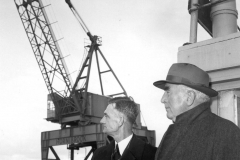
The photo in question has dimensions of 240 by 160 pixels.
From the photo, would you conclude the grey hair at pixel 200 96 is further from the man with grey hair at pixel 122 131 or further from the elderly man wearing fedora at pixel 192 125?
the man with grey hair at pixel 122 131

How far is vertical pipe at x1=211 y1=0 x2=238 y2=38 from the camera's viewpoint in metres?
5.75

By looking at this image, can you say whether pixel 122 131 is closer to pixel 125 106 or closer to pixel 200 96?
pixel 125 106

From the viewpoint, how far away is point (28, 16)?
126ft

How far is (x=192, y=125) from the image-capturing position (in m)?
2.21

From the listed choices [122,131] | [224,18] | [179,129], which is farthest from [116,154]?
[224,18]

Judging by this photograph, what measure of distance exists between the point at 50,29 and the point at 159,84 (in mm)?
36372

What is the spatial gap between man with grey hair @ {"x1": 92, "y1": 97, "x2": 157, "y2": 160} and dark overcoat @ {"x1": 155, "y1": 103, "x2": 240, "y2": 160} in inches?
60.2

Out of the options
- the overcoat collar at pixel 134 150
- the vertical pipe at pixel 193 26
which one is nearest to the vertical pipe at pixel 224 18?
the vertical pipe at pixel 193 26

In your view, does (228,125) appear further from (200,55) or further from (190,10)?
(190,10)

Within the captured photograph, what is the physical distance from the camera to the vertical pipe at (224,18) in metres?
5.75

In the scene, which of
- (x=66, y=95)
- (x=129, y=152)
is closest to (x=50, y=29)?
(x=66, y=95)

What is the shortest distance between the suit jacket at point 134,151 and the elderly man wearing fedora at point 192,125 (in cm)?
132

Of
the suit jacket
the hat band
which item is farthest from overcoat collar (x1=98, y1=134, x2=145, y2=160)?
the hat band

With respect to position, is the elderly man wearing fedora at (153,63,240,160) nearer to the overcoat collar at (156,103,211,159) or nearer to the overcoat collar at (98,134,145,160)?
the overcoat collar at (156,103,211,159)
